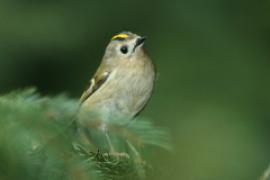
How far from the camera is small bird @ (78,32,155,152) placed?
12.9 feet

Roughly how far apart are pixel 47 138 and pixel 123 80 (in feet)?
7.13

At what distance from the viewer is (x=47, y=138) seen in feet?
6.43

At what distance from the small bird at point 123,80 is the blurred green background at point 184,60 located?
60 centimetres

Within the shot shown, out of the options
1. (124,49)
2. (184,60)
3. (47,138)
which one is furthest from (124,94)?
(47,138)

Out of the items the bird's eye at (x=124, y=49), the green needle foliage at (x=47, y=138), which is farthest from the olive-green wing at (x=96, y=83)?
the green needle foliage at (x=47, y=138)

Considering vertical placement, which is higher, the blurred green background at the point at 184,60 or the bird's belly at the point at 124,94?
the bird's belly at the point at 124,94

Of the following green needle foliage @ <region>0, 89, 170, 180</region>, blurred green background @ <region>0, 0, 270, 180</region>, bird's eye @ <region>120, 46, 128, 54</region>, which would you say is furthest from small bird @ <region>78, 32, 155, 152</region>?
Result: green needle foliage @ <region>0, 89, 170, 180</region>

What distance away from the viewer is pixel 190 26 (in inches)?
222

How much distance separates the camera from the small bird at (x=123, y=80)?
154 inches

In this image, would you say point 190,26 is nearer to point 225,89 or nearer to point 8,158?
point 225,89

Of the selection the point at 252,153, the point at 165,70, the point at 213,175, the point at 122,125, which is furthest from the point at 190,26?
the point at 122,125

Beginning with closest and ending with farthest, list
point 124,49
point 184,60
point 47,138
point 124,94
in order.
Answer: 1. point 47,138
2. point 124,94
3. point 124,49
4. point 184,60

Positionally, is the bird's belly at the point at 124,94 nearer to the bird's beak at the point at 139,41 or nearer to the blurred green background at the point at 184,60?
the bird's beak at the point at 139,41

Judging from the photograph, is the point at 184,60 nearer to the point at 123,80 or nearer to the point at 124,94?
the point at 123,80
